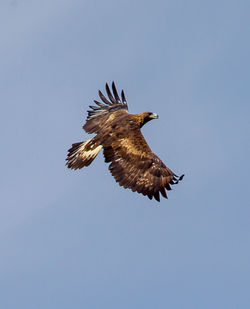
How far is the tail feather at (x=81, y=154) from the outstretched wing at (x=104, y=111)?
1230 mm

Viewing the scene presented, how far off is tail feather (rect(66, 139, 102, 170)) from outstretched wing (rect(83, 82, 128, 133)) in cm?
123

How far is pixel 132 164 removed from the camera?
2719 centimetres

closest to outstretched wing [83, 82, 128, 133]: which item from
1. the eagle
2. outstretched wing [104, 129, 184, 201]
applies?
the eagle

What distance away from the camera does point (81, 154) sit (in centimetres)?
2903

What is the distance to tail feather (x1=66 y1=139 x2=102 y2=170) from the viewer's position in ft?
93.3

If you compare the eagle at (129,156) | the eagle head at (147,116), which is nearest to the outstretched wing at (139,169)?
the eagle at (129,156)

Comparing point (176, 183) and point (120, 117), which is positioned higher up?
point (120, 117)

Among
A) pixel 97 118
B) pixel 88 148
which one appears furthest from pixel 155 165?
pixel 97 118

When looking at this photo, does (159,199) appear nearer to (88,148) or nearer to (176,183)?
(176,183)

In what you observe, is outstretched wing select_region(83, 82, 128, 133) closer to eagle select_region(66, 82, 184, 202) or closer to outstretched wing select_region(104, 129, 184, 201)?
eagle select_region(66, 82, 184, 202)

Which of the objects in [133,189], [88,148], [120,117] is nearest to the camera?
[133,189]

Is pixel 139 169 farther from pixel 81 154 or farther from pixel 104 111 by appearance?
pixel 104 111

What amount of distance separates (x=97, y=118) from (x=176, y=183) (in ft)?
19.5

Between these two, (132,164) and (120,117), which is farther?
(120,117)
